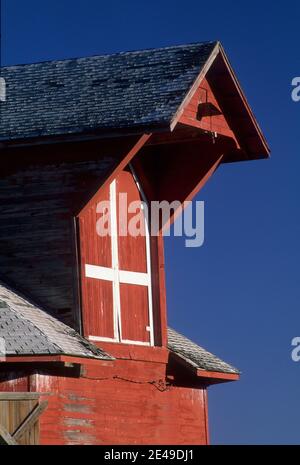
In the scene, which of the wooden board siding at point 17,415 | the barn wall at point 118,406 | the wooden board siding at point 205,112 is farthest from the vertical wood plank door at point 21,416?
the wooden board siding at point 205,112

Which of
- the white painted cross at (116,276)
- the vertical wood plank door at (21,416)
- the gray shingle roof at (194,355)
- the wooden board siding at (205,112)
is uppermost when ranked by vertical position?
the wooden board siding at (205,112)

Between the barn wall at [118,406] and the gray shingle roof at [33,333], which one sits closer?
the gray shingle roof at [33,333]

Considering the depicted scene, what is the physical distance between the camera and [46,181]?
2291cm

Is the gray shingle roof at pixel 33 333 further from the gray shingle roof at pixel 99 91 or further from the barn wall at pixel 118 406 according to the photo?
the gray shingle roof at pixel 99 91

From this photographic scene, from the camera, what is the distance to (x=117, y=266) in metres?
23.5

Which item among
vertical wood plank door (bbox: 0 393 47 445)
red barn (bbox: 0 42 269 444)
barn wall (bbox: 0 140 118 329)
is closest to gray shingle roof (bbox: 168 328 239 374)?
red barn (bbox: 0 42 269 444)

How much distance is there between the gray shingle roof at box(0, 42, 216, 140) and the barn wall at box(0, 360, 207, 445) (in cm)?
397

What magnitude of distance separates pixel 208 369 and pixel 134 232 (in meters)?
2.89

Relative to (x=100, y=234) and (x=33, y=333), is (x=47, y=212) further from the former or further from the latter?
(x=33, y=333)

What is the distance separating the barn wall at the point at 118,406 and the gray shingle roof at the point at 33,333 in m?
0.43

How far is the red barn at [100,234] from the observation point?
21125 millimetres

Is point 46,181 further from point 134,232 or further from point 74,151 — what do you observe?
point 134,232
